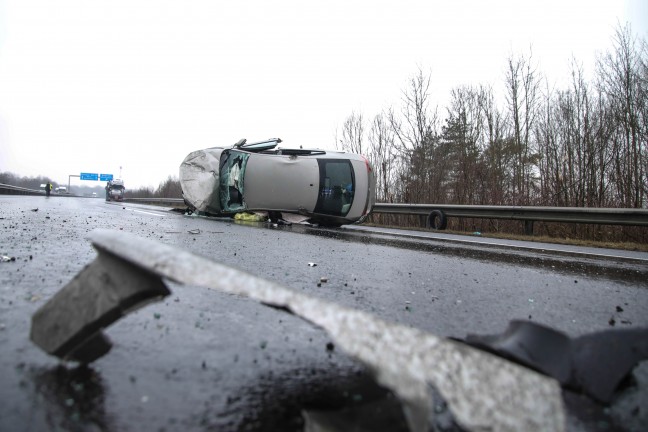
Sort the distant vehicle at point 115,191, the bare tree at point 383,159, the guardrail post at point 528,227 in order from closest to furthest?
the guardrail post at point 528,227
the bare tree at point 383,159
the distant vehicle at point 115,191

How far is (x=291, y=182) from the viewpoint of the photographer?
10.4 m

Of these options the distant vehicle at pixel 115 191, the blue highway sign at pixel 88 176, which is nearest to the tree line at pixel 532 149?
the distant vehicle at pixel 115 191

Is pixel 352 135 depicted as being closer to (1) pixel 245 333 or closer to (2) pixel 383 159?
(2) pixel 383 159

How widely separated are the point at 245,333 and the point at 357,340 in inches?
35.6

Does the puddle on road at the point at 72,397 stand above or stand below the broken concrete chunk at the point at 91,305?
below

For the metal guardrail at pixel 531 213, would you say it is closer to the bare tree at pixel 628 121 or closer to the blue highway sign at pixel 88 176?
the bare tree at pixel 628 121

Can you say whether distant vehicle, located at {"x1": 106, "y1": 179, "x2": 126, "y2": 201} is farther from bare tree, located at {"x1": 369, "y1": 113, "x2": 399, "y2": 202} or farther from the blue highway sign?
the blue highway sign

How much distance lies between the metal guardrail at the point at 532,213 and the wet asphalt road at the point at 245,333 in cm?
425

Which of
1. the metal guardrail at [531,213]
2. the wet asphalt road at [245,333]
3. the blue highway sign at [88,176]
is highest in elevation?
the blue highway sign at [88,176]

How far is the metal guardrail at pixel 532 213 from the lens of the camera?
7.61 meters

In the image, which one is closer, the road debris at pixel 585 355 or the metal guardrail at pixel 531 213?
the road debris at pixel 585 355

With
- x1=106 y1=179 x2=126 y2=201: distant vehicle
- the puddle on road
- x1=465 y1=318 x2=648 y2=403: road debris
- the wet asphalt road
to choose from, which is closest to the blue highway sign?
x1=106 y1=179 x2=126 y2=201: distant vehicle

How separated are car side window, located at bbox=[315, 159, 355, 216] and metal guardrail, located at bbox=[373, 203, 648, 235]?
10.1 feet

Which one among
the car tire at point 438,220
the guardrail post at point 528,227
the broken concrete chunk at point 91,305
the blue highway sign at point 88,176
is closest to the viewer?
the broken concrete chunk at point 91,305
